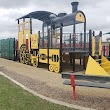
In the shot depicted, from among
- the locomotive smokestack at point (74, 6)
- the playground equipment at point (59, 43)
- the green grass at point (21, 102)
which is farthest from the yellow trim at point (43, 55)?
the green grass at point (21, 102)

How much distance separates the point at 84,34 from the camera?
45.0ft

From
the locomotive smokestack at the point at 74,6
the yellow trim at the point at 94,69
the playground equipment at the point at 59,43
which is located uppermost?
the locomotive smokestack at the point at 74,6

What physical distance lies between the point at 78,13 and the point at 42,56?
3.44m

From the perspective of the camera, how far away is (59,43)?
43.1 ft

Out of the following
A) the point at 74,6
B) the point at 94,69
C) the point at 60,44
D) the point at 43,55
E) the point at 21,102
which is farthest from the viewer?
the point at 74,6

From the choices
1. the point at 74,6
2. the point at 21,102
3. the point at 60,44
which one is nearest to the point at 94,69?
the point at 60,44

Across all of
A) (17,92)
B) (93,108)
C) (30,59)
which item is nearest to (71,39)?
(30,59)

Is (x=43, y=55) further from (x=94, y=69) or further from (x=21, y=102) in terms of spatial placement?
(x=21, y=102)

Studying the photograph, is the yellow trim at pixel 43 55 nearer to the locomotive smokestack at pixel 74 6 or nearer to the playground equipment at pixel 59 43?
the playground equipment at pixel 59 43

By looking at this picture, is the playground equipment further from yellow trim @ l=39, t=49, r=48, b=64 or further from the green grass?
the green grass

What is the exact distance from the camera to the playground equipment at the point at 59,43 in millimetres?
13250

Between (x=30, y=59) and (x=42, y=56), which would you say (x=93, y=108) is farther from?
(x=30, y=59)

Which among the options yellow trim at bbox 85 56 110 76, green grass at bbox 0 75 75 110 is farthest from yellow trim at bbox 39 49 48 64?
green grass at bbox 0 75 75 110

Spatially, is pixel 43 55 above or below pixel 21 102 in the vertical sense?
above
